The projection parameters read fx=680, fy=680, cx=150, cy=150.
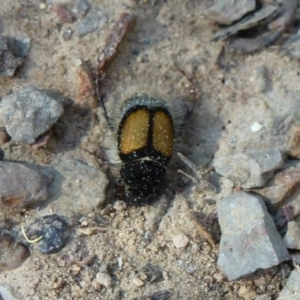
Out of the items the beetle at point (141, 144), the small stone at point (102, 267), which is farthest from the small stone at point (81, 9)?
the small stone at point (102, 267)

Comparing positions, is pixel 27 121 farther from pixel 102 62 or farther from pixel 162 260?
pixel 162 260

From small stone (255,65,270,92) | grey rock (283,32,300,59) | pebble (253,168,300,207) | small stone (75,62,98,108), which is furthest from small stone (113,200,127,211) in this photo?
grey rock (283,32,300,59)

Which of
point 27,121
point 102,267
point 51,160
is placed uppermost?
point 27,121

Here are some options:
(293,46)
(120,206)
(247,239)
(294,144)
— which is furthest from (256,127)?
(120,206)

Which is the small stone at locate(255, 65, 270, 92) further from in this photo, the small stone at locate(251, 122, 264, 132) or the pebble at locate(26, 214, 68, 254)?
the pebble at locate(26, 214, 68, 254)

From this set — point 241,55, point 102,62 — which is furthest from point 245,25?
point 102,62
